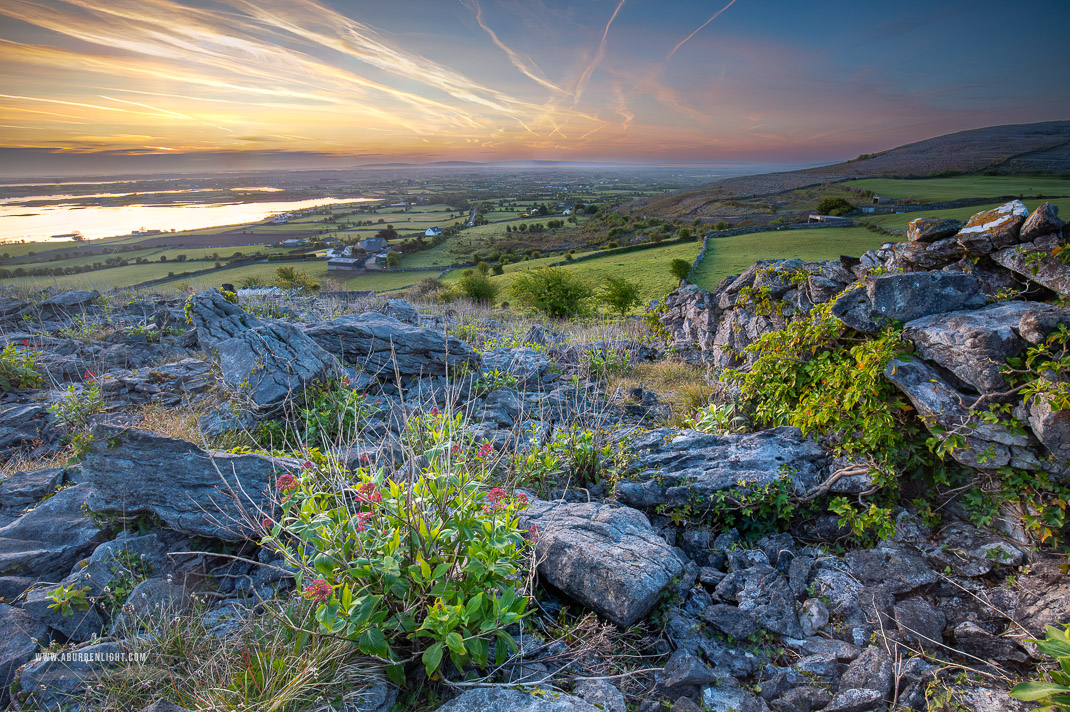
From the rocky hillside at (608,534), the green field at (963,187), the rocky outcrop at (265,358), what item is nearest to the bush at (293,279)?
the rocky outcrop at (265,358)

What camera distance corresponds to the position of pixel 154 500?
3904mm

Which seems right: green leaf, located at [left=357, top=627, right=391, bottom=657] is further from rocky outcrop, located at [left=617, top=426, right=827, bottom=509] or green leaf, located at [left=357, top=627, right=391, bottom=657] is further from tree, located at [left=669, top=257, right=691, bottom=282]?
tree, located at [left=669, top=257, right=691, bottom=282]

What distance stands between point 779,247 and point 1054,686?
34821mm

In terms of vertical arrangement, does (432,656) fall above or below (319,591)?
below

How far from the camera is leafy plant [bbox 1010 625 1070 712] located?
7.41ft

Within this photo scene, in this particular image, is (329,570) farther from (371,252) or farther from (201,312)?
(371,252)

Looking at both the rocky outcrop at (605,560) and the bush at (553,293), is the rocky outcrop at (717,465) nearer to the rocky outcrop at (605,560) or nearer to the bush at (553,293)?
the rocky outcrop at (605,560)

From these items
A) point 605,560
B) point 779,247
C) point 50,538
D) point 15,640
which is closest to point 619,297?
point 779,247

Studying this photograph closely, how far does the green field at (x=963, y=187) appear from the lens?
3738 cm

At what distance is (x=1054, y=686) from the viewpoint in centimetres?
227

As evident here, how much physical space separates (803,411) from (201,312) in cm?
913

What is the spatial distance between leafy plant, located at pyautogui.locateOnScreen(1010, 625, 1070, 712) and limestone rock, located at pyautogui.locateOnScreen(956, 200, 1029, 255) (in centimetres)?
426

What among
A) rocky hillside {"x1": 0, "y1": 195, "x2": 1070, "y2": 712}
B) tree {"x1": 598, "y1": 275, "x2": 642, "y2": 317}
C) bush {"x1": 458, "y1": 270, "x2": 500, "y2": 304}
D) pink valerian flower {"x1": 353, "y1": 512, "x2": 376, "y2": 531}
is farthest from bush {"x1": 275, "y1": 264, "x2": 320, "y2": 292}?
Result: pink valerian flower {"x1": 353, "y1": 512, "x2": 376, "y2": 531}

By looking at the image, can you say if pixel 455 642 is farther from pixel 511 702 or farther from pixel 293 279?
pixel 293 279
